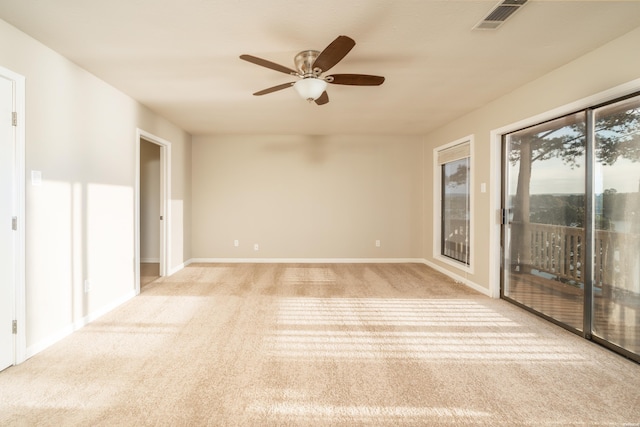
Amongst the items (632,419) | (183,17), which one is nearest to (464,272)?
(632,419)

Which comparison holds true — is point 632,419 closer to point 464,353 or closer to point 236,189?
point 464,353

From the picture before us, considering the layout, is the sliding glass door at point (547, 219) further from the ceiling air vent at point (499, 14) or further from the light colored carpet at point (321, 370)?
the ceiling air vent at point (499, 14)

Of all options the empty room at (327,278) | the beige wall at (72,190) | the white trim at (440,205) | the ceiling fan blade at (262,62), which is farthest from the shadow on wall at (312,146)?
the ceiling fan blade at (262,62)

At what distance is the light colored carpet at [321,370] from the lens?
6.02 feet

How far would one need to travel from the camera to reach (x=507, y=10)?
6.96ft

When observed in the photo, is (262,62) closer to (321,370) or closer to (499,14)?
(499,14)

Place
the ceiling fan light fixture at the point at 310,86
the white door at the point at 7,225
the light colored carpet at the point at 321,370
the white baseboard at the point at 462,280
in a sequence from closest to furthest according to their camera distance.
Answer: the light colored carpet at the point at 321,370 < the white door at the point at 7,225 < the ceiling fan light fixture at the point at 310,86 < the white baseboard at the point at 462,280

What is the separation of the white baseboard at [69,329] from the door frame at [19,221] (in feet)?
0.31

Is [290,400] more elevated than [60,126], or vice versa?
[60,126]

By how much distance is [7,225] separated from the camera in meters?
2.32

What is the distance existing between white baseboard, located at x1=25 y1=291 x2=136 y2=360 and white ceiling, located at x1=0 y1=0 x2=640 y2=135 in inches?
93.5

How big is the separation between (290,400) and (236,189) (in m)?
4.84

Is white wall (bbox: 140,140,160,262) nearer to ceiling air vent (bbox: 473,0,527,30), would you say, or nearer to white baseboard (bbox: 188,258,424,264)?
white baseboard (bbox: 188,258,424,264)

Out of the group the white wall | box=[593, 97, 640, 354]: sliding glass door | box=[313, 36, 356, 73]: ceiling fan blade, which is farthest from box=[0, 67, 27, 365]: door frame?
box=[593, 97, 640, 354]: sliding glass door
